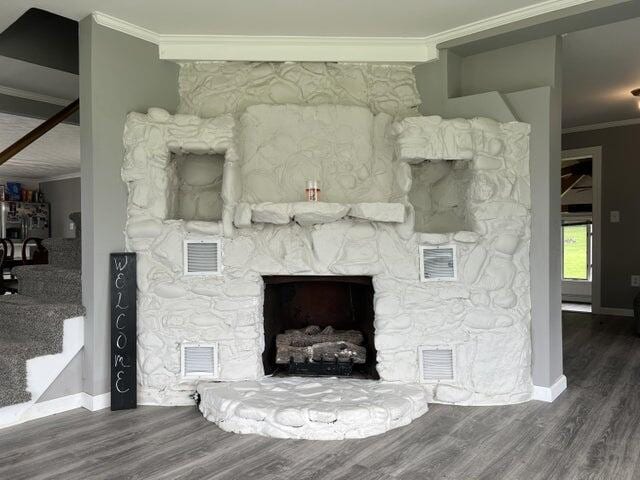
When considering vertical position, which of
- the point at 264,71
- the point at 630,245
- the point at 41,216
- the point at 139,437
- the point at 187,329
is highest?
the point at 264,71

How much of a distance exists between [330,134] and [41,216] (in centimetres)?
847

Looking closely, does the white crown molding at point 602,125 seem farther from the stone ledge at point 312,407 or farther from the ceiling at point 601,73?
the stone ledge at point 312,407

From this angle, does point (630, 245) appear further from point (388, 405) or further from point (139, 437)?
point (139, 437)

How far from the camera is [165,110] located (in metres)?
2.99

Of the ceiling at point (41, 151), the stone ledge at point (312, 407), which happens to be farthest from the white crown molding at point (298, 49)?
the ceiling at point (41, 151)

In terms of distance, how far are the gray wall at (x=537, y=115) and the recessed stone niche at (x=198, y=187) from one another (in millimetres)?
1420

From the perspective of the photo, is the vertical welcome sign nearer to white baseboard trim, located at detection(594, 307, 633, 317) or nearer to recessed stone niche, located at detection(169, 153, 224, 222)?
recessed stone niche, located at detection(169, 153, 224, 222)

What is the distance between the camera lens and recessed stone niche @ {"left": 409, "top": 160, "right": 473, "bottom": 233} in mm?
3094

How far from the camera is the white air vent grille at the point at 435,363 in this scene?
289 centimetres

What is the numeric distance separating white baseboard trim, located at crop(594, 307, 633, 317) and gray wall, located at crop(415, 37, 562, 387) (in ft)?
10.5

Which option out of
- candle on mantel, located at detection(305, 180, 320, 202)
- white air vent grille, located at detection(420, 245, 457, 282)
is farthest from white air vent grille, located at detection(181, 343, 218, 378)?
white air vent grille, located at detection(420, 245, 457, 282)

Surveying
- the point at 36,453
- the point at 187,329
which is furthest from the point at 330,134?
the point at 36,453

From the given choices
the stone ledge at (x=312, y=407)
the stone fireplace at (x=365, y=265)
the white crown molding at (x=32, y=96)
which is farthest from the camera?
the white crown molding at (x=32, y=96)

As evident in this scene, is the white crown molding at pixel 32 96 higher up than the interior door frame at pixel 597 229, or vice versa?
the white crown molding at pixel 32 96
